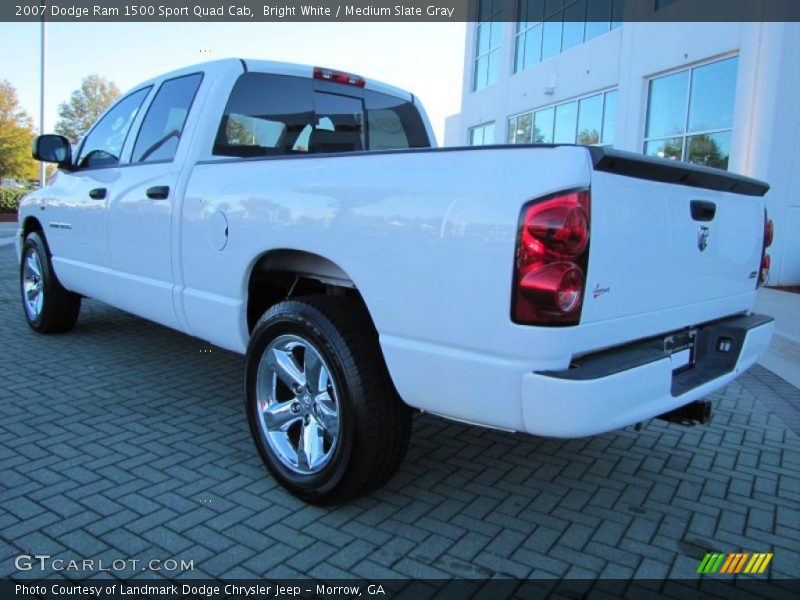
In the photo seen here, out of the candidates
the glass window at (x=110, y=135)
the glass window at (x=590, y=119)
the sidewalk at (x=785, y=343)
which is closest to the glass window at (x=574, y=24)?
the glass window at (x=590, y=119)

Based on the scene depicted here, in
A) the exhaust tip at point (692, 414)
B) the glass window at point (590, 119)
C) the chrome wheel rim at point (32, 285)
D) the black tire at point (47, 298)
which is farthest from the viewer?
the glass window at point (590, 119)

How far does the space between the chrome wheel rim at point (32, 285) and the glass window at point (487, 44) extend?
57.2ft

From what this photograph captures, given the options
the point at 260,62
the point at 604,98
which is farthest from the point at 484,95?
the point at 260,62

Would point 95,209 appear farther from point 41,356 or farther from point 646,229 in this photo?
point 646,229

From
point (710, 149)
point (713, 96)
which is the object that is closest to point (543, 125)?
point (713, 96)

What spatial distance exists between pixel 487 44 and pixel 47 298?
19.5 metres

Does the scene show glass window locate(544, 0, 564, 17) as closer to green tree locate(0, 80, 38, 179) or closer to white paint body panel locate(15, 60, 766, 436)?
white paint body panel locate(15, 60, 766, 436)

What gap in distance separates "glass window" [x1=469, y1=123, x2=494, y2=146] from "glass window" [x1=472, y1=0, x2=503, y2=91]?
1.39 meters

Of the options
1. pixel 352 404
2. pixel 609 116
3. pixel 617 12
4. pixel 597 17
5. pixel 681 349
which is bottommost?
pixel 352 404

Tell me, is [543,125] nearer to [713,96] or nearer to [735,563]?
[713,96]

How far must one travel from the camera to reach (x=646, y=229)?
2.44 meters

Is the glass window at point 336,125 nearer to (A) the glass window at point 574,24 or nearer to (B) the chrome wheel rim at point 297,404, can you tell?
(B) the chrome wheel rim at point 297,404

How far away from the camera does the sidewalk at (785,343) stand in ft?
18.7

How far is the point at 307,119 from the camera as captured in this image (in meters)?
4.29
